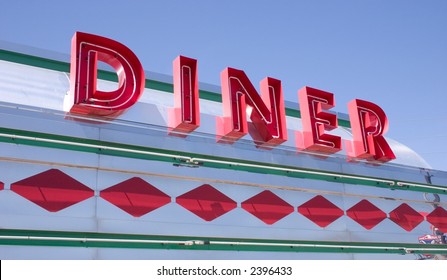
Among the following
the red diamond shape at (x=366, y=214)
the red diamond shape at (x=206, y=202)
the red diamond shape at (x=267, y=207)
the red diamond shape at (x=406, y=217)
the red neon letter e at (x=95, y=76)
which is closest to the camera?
the red neon letter e at (x=95, y=76)

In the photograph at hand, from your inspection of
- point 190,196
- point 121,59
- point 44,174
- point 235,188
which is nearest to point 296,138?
point 235,188

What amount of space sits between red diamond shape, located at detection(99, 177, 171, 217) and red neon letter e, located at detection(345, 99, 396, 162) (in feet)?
13.5

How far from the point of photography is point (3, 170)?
6.45 m

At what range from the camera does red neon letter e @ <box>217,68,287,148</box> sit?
845 cm

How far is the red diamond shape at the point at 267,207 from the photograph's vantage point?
8336 mm

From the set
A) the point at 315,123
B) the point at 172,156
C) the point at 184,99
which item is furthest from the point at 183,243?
the point at 315,123

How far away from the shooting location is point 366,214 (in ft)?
31.6

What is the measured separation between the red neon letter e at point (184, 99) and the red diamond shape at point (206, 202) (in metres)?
0.89

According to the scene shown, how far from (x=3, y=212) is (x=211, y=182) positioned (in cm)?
299

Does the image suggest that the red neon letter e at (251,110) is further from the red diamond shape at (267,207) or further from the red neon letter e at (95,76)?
the red neon letter e at (95,76)

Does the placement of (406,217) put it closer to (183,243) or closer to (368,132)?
(368,132)

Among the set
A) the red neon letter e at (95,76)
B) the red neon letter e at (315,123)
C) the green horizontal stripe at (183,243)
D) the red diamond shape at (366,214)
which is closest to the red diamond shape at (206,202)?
the green horizontal stripe at (183,243)
